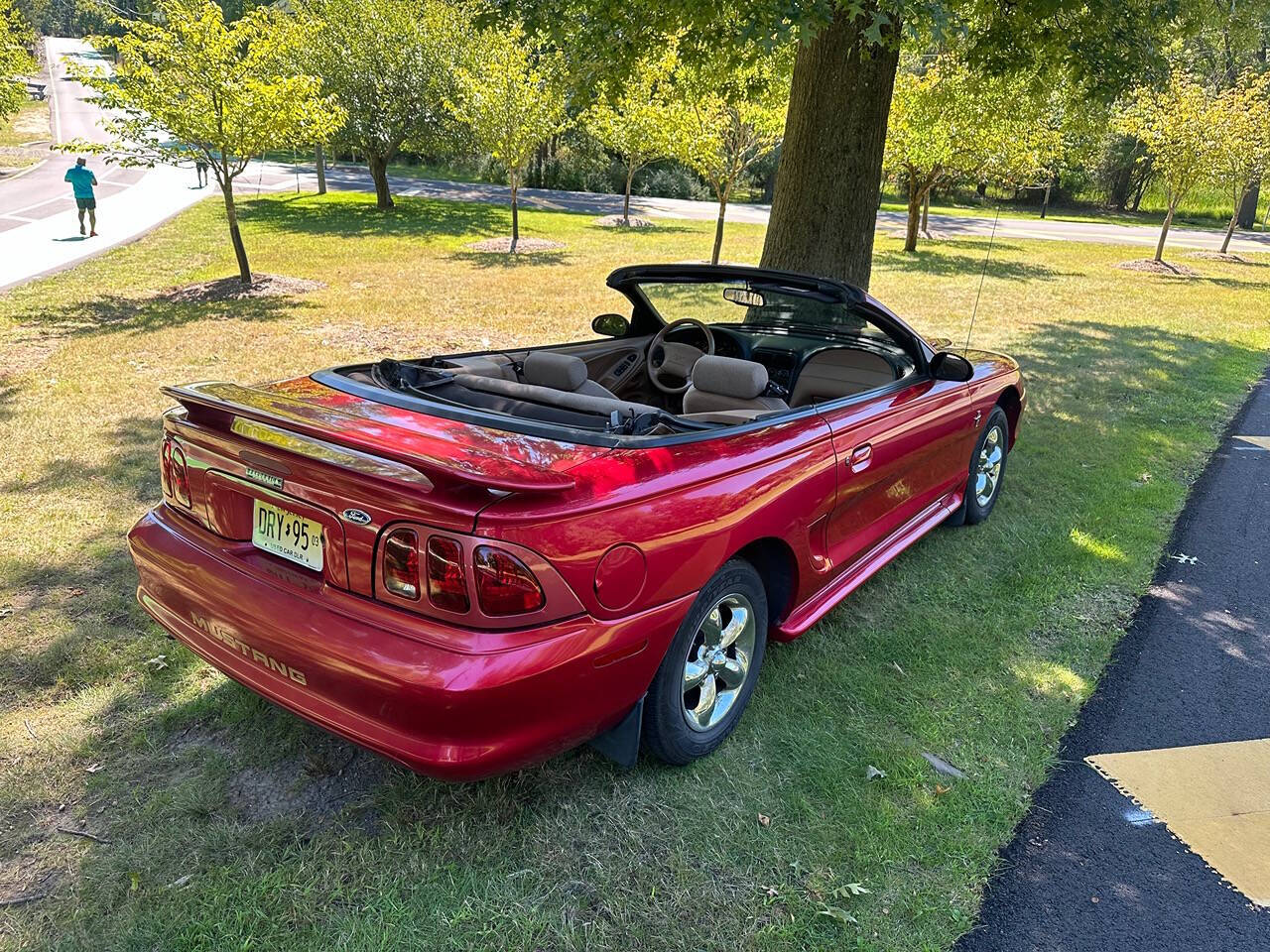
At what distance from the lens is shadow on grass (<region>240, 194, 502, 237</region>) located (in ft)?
69.3

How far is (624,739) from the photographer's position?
2.44m

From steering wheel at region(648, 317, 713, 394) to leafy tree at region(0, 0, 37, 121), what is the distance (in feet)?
45.5

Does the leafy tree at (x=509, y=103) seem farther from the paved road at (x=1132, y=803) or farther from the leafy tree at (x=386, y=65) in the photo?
the paved road at (x=1132, y=803)

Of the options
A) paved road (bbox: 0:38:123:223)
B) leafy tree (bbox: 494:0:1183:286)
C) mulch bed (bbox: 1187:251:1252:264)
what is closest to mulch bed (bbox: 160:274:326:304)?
paved road (bbox: 0:38:123:223)

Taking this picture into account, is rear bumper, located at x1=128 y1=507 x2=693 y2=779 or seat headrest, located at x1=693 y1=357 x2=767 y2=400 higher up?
seat headrest, located at x1=693 y1=357 x2=767 y2=400

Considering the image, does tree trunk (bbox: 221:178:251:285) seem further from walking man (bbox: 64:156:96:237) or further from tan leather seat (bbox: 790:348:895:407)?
tan leather seat (bbox: 790:348:895:407)

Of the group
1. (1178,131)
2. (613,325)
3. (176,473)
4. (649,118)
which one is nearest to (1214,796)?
(613,325)

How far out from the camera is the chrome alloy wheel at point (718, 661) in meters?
2.67

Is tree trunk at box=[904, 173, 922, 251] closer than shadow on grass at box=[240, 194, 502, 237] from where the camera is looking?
Yes

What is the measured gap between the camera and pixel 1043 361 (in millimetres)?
9570

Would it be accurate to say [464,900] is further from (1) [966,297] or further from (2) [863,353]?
(1) [966,297]

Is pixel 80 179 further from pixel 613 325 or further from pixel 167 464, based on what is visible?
pixel 167 464

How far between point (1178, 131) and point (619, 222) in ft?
46.6

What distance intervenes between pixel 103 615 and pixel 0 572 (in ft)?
2.48
